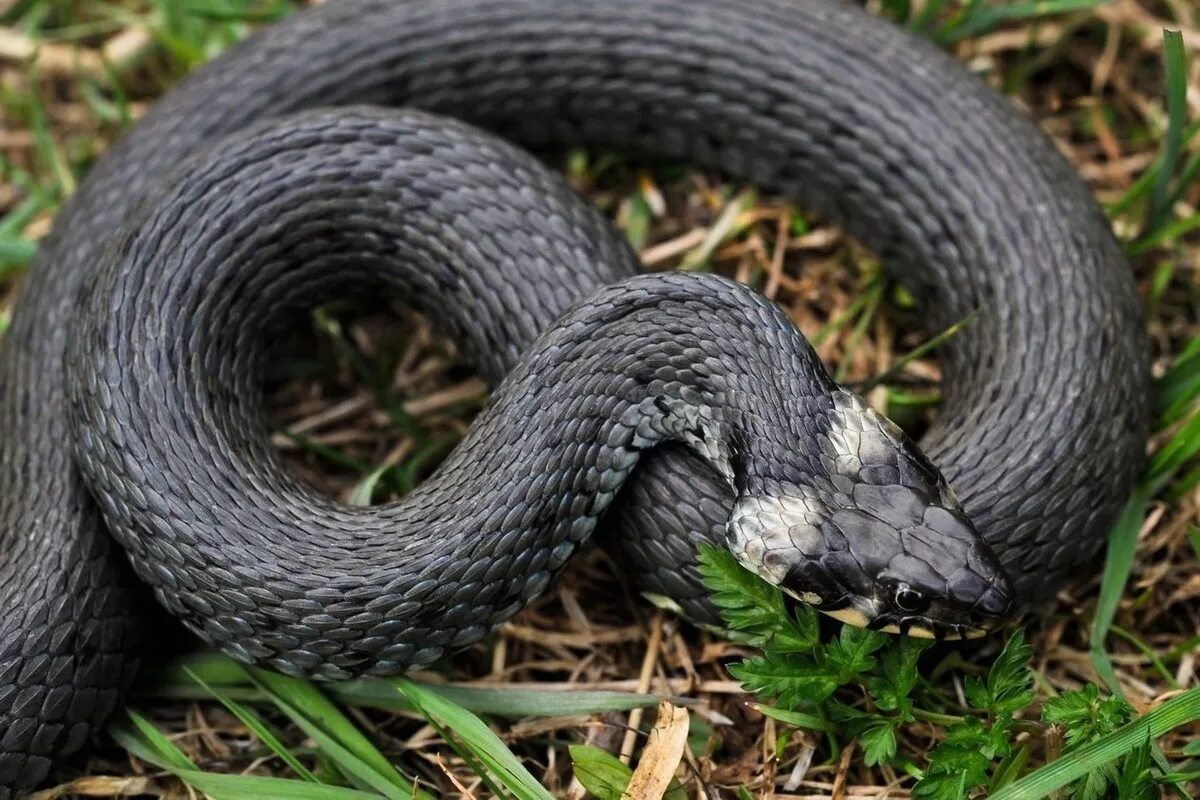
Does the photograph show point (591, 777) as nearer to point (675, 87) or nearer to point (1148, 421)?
point (1148, 421)

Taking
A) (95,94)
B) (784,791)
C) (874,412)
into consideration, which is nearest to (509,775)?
(784,791)

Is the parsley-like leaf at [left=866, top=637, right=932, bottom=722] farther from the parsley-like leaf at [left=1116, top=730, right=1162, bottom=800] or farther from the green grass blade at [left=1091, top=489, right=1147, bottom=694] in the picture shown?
the green grass blade at [left=1091, top=489, right=1147, bottom=694]

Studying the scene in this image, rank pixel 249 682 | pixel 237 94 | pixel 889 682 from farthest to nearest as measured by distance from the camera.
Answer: pixel 237 94 < pixel 249 682 < pixel 889 682

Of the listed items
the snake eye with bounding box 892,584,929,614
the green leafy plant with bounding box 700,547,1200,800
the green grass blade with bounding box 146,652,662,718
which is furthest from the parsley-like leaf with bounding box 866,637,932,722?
the green grass blade with bounding box 146,652,662,718

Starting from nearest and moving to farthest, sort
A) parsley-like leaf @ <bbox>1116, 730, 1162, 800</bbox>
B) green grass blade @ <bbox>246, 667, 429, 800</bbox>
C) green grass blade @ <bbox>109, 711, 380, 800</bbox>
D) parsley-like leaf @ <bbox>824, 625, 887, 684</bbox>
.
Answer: parsley-like leaf @ <bbox>1116, 730, 1162, 800</bbox>, parsley-like leaf @ <bbox>824, 625, 887, 684</bbox>, green grass blade @ <bbox>109, 711, 380, 800</bbox>, green grass blade @ <bbox>246, 667, 429, 800</bbox>

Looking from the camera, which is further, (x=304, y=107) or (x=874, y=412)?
(x=304, y=107)

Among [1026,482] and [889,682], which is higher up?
[1026,482]
